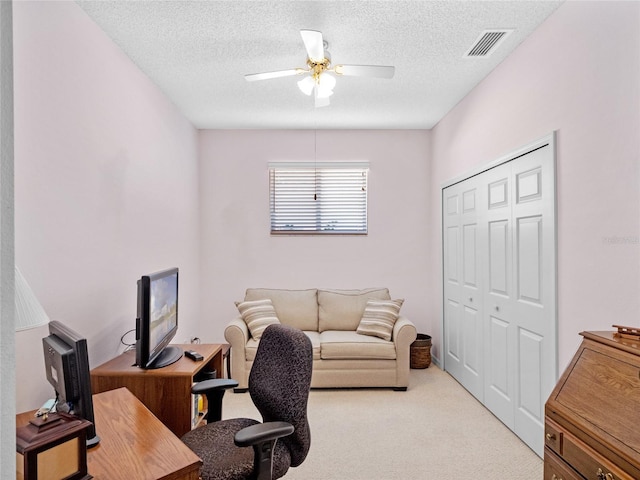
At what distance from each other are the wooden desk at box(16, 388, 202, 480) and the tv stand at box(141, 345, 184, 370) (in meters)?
0.62

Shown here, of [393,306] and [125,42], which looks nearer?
[125,42]

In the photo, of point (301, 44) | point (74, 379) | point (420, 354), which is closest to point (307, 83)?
point (301, 44)

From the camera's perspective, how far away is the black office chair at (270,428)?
157cm

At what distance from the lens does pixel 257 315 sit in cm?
402

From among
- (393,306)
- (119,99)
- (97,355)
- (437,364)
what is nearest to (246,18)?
(119,99)

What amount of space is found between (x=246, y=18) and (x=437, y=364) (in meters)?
3.96

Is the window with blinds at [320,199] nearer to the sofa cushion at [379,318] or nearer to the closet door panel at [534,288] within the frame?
the sofa cushion at [379,318]

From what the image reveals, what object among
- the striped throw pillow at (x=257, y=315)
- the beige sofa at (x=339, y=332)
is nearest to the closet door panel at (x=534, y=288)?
the beige sofa at (x=339, y=332)

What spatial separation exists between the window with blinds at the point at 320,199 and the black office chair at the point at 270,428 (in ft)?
9.57

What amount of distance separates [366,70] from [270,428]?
7.10 ft

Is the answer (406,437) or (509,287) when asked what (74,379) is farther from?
(509,287)

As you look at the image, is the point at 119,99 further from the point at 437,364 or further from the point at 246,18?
the point at 437,364

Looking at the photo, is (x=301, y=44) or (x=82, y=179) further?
(x=301, y=44)

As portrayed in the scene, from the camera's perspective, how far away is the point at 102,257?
2.49 m
